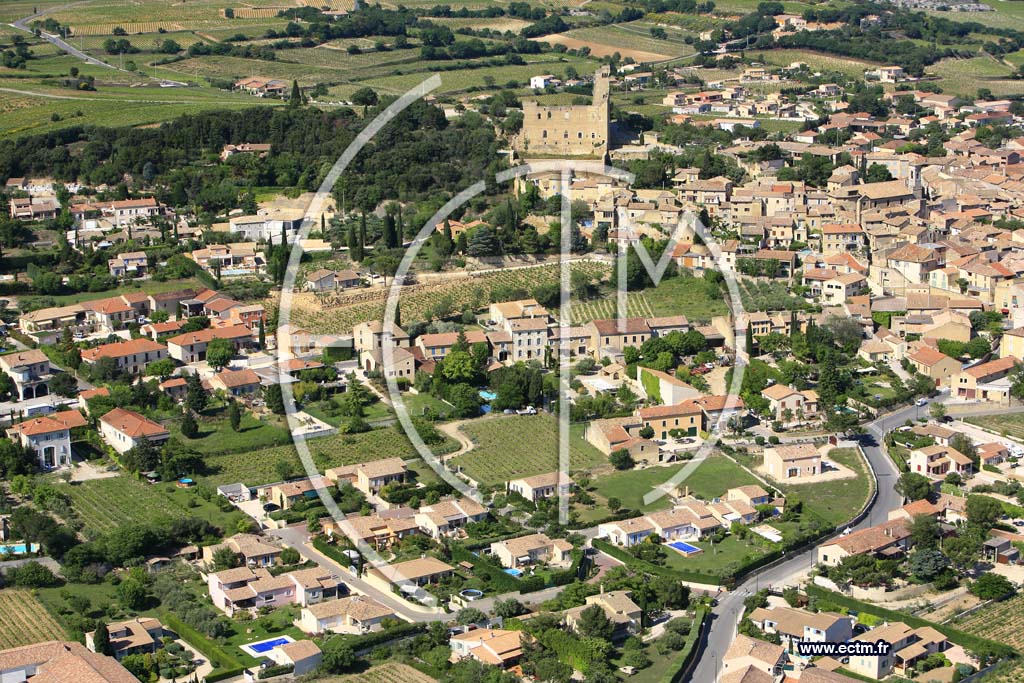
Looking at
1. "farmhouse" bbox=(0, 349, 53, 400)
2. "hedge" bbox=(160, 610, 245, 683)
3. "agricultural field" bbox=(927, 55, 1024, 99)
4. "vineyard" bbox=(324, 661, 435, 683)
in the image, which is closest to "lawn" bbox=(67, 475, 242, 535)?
"hedge" bbox=(160, 610, 245, 683)

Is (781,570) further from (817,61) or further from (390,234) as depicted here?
(817,61)

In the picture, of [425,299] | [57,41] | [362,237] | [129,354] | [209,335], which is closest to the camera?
[129,354]

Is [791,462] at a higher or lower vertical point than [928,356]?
lower

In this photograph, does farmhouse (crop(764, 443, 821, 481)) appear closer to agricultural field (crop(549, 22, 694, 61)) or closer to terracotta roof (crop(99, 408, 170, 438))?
terracotta roof (crop(99, 408, 170, 438))

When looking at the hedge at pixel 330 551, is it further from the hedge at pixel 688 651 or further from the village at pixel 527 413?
the hedge at pixel 688 651

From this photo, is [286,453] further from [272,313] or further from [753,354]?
[753,354]

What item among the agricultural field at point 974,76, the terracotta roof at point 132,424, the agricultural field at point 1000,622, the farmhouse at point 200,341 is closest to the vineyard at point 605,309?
the farmhouse at point 200,341

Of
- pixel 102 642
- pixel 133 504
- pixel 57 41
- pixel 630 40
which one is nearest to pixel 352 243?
pixel 133 504
